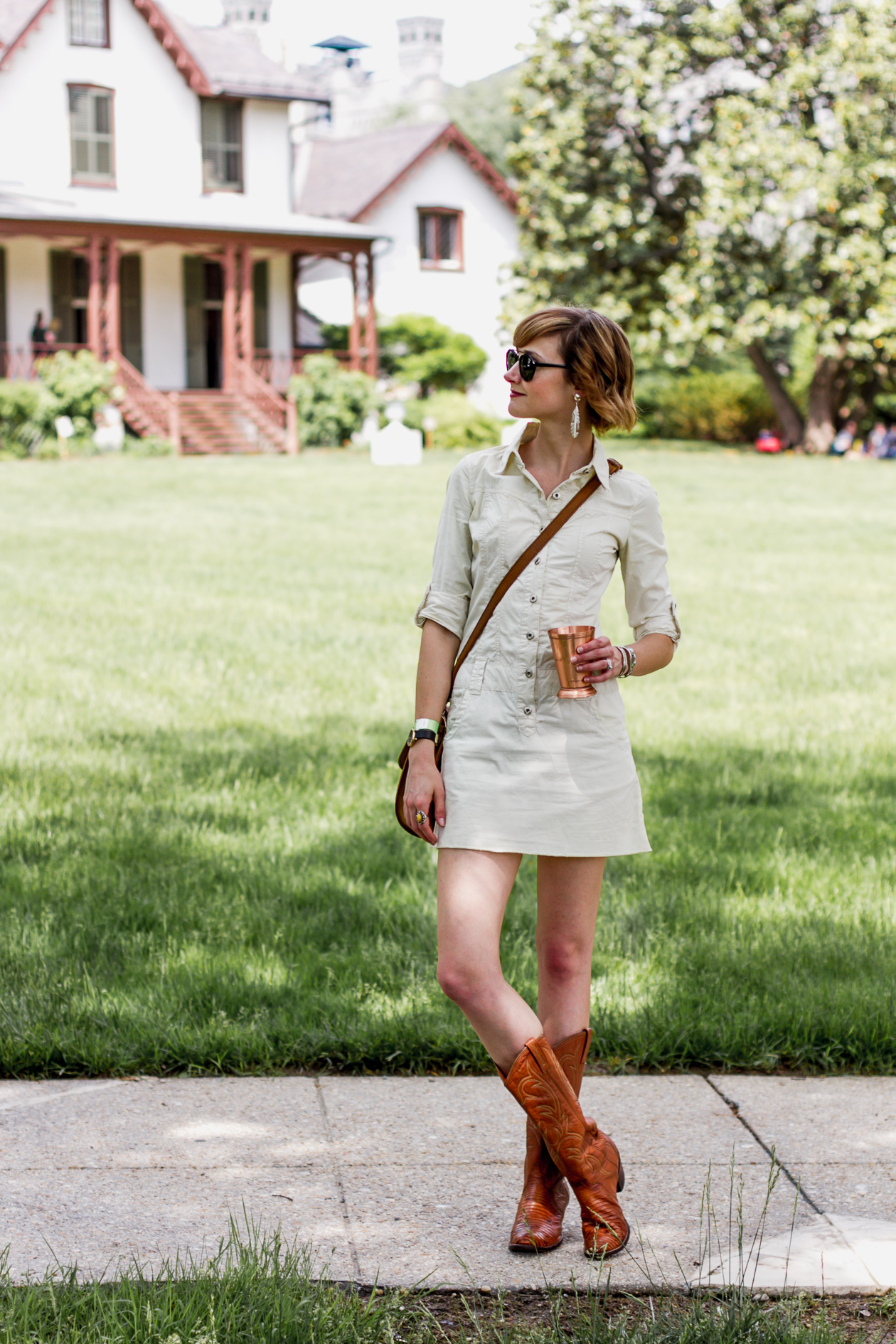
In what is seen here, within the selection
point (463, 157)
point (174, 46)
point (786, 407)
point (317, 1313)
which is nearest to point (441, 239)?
point (463, 157)

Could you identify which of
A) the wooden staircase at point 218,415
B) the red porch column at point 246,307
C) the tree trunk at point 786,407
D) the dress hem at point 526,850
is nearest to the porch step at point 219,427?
the wooden staircase at point 218,415

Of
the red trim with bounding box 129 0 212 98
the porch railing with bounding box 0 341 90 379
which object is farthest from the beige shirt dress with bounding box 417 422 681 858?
the red trim with bounding box 129 0 212 98

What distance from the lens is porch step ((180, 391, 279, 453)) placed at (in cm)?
2936

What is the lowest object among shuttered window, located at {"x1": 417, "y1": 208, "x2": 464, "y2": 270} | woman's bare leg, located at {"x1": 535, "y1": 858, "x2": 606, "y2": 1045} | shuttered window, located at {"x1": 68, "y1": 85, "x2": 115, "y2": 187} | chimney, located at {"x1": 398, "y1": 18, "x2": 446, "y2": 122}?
woman's bare leg, located at {"x1": 535, "y1": 858, "x2": 606, "y2": 1045}

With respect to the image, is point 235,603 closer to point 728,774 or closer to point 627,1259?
point 728,774

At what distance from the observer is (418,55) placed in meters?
88.1

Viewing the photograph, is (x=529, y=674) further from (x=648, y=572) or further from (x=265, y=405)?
(x=265, y=405)

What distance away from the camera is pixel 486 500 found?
10.8ft

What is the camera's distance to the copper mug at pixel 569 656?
10.3 feet

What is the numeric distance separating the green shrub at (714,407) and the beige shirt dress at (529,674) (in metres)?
35.8

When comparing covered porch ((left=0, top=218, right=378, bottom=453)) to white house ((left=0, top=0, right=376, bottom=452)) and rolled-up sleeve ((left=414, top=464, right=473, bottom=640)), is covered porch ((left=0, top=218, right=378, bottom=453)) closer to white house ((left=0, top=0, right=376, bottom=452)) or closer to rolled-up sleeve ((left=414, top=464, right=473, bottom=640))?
white house ((left=0, top=0, right=376, bottom=452))

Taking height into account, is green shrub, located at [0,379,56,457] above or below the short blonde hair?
above

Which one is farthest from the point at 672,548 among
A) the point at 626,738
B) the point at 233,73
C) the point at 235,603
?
the point at 233,73

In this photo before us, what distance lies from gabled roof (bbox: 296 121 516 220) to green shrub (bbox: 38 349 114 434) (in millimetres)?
12206
